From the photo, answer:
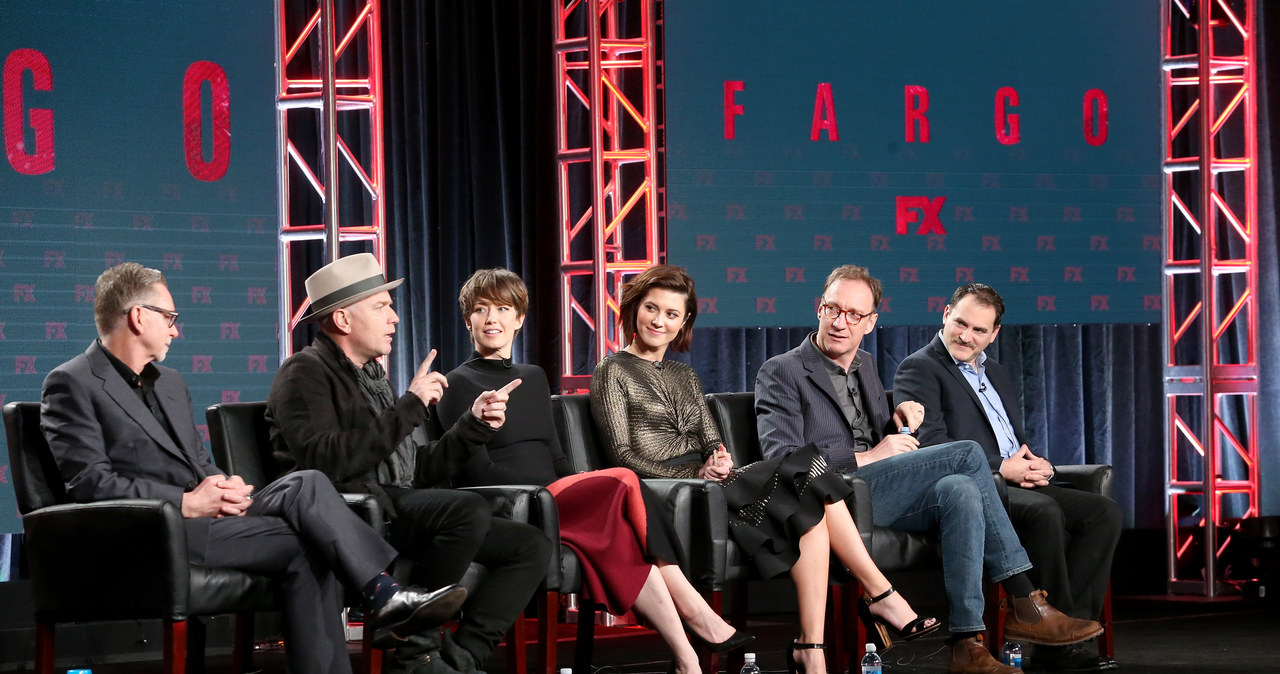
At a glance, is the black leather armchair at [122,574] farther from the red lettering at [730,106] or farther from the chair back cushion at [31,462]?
the red lettering at [730,106]

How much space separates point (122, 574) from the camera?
2.84 metres

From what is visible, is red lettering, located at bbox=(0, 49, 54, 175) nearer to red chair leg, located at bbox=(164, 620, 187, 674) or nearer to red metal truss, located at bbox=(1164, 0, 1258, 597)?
red chair leg, located at bbox=(164, 620, 187, 674)

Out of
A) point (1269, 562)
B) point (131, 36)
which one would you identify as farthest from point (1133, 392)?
point (131, 36)

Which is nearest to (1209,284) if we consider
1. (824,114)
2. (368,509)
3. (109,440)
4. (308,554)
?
(824,114)

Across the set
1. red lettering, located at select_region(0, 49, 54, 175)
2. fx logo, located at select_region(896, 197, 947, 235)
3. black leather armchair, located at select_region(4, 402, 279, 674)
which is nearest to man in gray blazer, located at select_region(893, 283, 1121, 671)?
fx logo, located at select_region(896, 197, 947, 235)

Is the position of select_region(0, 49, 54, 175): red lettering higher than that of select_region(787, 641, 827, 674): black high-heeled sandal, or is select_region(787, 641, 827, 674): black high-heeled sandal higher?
select_region(0, 49, 54, 175): red lettering

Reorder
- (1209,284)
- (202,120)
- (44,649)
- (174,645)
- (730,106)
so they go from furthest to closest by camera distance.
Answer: (1209,284) < (730,106) < (202,120) < (44,649) < (174,645)

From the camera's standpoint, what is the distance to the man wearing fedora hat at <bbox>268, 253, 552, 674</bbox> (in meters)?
3.08

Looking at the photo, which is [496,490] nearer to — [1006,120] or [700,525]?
[700,525]

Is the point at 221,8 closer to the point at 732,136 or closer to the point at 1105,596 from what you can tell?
the point at 732,136

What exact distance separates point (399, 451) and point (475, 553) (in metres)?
0.40

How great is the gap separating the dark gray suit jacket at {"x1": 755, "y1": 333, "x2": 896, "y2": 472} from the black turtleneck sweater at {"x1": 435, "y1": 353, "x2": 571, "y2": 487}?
2.01ft

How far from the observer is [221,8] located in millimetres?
4809

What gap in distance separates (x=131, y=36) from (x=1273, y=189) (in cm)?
463
